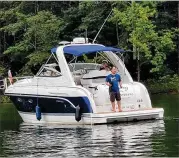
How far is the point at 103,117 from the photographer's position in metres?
19.2

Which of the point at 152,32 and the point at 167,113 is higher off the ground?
the point at 152,32

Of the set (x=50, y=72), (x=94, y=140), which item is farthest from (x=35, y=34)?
(x=94, y=140)

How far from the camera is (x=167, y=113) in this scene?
22.8 metres

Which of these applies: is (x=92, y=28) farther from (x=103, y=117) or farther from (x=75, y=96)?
(x=103, y=117)

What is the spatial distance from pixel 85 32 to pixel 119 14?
13.8ft

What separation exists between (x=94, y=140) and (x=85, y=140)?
289 millimetres

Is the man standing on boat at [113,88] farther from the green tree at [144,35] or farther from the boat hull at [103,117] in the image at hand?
the green tree at [144,35]

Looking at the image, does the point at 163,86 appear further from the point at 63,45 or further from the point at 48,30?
the point at 63,45

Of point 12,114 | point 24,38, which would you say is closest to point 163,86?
point 24,38

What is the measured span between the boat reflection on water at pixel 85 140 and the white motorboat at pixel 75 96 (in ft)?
1.63

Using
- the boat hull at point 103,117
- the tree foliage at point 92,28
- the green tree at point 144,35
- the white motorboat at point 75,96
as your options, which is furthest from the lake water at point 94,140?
the tree foliage at point 92,28

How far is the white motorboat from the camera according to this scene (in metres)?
19.5

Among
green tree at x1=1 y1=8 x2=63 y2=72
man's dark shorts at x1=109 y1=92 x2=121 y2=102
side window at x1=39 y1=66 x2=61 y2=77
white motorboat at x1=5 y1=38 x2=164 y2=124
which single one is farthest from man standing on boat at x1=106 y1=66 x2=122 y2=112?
green tree at x1=1 y1=8 x2=63 y2=72

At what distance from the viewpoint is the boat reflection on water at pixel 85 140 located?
44.8 feet
